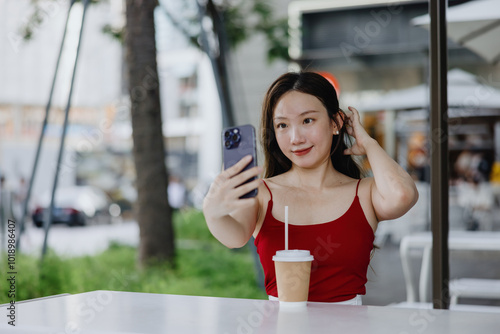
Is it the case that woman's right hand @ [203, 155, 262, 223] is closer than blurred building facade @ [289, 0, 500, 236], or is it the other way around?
woman's right hand @ [203, 155, 262, 223]

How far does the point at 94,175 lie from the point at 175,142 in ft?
8.67

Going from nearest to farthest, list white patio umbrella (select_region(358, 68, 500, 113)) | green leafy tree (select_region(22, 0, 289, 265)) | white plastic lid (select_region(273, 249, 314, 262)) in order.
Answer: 1. white plastic lid (select_region(273, 249, 314, 262))
2. green leafy tree (select_region(22, 0, 289, 265))
3. white patio umbrella (select_region(358, 68, 500, 113))

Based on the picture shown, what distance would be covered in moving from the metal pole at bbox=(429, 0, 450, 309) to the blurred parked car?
13.3 m

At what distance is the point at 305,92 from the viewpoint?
1.92 metres

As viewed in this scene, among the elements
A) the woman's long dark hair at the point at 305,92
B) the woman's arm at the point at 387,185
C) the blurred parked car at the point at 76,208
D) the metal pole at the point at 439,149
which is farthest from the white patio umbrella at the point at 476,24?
the blurred parked car at the point at 76,208

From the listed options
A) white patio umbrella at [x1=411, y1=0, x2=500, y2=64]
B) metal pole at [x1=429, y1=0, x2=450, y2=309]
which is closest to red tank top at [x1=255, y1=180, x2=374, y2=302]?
metal pole at [x1=429, y1=0, x2=450, y2=309]

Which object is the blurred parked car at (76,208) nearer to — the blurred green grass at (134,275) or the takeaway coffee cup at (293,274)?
the blurred green grass at (134,275)

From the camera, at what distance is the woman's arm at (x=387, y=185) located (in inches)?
70.7

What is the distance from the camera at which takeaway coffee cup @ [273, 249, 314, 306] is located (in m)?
1.50

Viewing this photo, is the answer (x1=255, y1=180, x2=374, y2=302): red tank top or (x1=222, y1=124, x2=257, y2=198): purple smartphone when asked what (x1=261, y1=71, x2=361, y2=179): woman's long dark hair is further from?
(x1=222, y1=124, x2=257, y2=198): purple smartphone

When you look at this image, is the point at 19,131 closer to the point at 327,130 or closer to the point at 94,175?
the point at 94,175

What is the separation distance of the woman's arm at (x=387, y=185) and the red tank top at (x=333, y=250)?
0.07m

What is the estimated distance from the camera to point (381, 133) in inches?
503

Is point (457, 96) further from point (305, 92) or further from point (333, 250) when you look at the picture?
point (333, 250)
